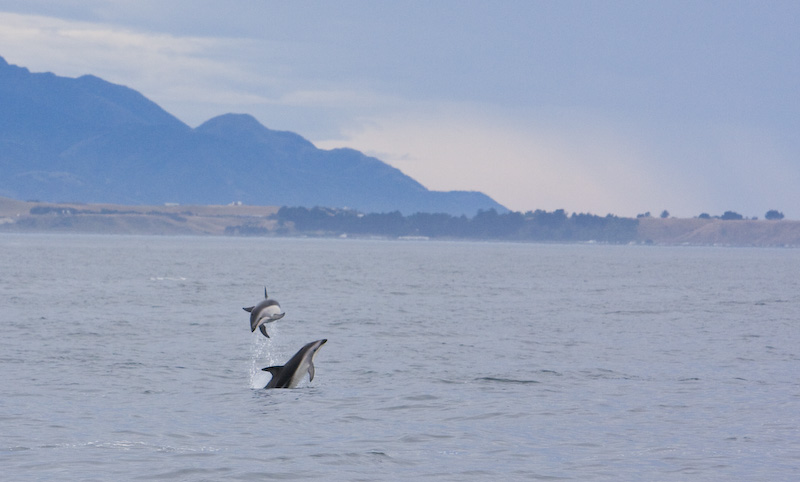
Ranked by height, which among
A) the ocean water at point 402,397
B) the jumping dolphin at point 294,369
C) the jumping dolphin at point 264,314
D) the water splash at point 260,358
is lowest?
the water splash at point 260,358

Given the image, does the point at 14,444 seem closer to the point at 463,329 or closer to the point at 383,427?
the point at 383,427

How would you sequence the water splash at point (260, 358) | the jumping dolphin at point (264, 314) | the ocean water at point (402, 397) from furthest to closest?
the water splash at point (260, 358)
the jumping dolphin at point (264, 314)
the ocean water at point (402, 397)

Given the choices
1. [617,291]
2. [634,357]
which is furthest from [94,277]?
[634,357]

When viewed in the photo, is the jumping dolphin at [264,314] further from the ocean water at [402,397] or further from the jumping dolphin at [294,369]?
the ocean water at [402,397]

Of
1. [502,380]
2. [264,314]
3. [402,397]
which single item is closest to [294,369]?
[264,314]

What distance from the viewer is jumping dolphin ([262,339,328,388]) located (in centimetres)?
2265

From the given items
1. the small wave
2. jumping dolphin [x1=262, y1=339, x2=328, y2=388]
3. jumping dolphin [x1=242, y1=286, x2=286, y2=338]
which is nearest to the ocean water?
the small wave

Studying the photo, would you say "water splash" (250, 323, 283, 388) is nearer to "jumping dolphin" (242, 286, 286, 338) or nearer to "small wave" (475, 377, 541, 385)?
"jumping dolphin" (242, 286, 286, 338)

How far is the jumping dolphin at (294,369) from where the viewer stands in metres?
22.6

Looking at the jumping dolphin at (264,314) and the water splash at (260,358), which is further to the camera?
the water splash at (260,358)

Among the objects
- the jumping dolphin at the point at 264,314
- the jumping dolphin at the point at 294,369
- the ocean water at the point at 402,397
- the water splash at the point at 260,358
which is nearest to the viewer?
the ocean water at the point at 402,397

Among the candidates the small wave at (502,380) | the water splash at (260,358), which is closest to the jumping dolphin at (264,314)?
the water splash at (260,358)

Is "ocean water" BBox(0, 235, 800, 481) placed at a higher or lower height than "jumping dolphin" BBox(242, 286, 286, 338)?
lower

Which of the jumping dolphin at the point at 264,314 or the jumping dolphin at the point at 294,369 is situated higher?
the jumping dolphin at the point at 264,314
